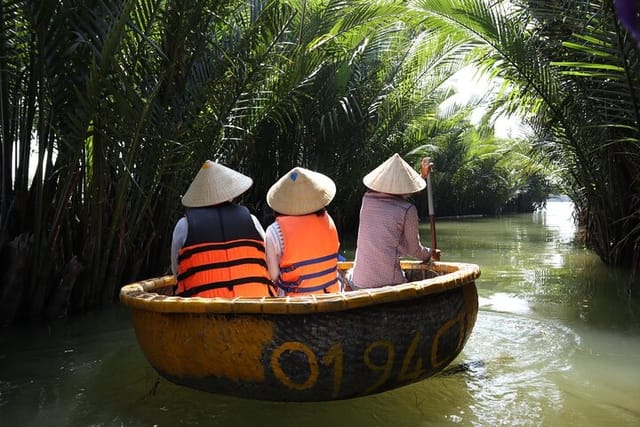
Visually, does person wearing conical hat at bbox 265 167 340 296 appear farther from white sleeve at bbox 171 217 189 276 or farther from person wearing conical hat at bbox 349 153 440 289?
white sleeve at bbox 171 217 189 276

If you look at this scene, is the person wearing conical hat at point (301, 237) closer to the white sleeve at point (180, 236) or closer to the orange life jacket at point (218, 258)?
the orange life jacket at point (218, 258)

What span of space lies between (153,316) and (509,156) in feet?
58.5

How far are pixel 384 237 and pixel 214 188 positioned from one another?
1042 millimetres

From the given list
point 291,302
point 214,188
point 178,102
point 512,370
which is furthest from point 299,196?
point 178,102

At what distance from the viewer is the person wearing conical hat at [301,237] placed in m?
3.47

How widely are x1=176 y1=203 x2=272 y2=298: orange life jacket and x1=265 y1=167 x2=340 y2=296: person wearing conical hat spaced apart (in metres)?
0.17

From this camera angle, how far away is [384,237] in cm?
367

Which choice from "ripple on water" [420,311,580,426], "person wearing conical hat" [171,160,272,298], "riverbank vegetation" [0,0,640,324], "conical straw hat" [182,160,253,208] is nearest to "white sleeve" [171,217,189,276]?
"person wearing conical hat" [171,160,272,298]

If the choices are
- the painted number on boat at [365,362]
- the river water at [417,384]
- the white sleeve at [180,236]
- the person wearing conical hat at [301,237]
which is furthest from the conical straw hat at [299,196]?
the river water at [417,384]

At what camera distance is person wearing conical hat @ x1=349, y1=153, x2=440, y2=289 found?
3682 millimetres

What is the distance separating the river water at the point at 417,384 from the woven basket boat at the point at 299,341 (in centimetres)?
16

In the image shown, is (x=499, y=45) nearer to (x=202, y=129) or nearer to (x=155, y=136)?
(x=202, y=129)

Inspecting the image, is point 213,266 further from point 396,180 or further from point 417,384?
point 417,384

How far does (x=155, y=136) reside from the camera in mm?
4656
